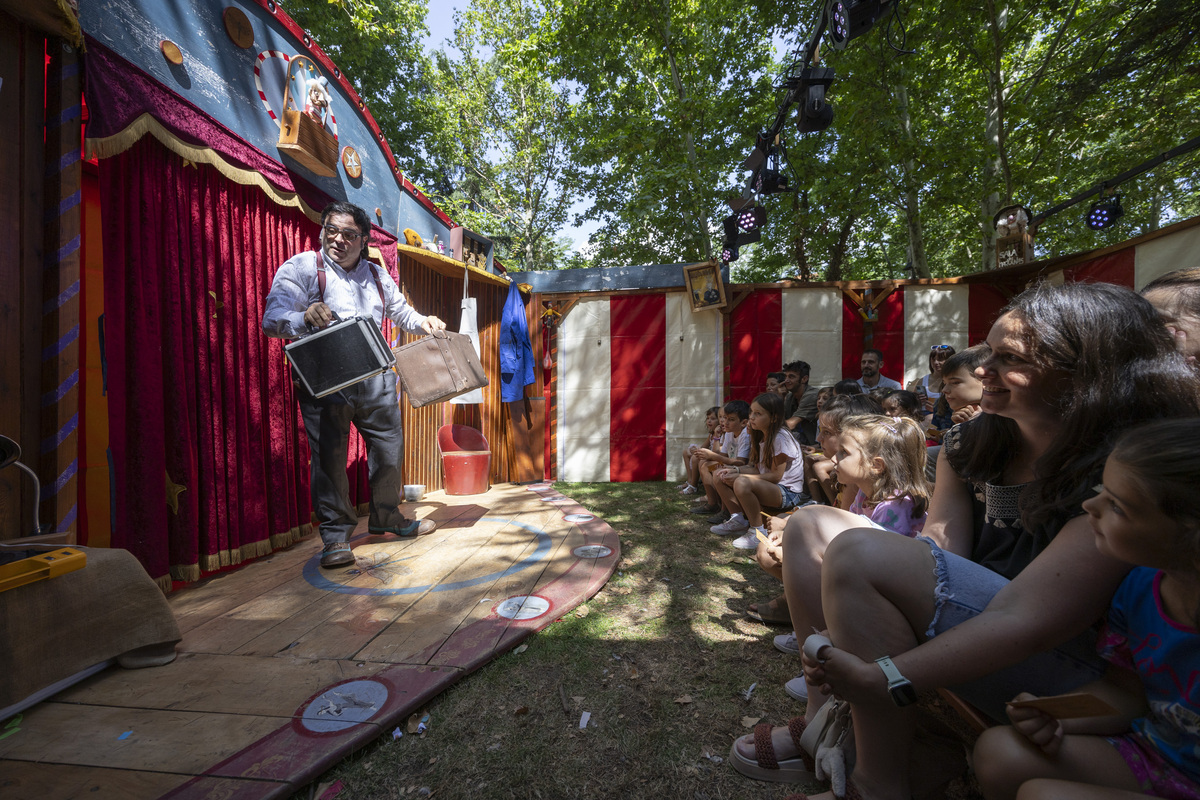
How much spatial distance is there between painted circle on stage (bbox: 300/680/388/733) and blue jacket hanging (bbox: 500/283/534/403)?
4.39 m

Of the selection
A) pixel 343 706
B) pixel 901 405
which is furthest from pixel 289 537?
pixel 901 405

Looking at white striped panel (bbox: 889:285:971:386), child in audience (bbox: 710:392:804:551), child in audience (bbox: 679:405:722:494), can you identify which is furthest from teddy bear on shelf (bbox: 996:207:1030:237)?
child in audience (bbox: 710:392:804:551)

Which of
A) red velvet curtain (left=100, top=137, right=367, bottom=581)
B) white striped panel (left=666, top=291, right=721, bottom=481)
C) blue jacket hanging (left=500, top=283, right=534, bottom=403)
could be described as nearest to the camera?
red velvet curtain (left=100, top=137, right=367, bottom=581)

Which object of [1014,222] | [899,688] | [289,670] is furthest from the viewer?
[1014,222]

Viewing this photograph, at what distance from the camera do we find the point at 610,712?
1520 mm

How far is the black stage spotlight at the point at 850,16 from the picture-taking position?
3.96 metres

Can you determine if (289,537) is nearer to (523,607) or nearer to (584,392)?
(523,607)

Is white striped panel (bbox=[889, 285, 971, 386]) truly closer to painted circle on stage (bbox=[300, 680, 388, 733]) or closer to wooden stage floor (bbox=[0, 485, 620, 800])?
wooden stage floor (bbox=[0, 485, 620, 800])

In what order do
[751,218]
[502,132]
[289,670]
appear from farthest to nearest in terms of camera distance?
[502,132] → [751,218] → [289,670]

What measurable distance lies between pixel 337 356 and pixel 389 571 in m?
1.14

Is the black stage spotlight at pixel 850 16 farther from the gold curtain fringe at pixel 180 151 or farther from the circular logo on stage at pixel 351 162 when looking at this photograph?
the gold curtain fringe at pixel 180 151

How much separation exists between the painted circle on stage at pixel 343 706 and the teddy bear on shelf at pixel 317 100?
10.7 ft

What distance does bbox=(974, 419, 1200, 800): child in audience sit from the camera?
0.74 metres

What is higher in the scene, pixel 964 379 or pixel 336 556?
pixel 964 379
